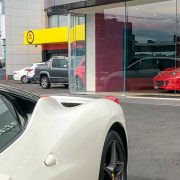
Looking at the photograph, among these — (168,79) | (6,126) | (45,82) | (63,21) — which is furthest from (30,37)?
(6,126)

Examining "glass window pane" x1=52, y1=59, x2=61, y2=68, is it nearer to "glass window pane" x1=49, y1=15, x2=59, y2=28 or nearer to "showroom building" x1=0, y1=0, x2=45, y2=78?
"glass window pane" x1=49, y1=15, x2=59, y2=28

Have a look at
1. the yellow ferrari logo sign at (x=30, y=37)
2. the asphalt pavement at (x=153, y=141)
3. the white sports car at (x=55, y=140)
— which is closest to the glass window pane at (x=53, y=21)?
the yellow ferrari logo sign at (x=30, y=37)

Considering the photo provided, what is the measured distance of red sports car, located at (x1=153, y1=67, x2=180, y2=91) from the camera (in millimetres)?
13141

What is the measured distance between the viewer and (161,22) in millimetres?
13875

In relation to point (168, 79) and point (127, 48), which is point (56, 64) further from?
point (168, 79)

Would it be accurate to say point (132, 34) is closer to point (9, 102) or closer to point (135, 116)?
point (135, 116)

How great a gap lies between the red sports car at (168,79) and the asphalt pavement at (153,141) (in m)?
2.90

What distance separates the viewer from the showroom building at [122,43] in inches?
526

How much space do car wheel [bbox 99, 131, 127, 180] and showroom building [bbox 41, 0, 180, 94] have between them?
32.8ft

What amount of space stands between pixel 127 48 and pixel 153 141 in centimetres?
874

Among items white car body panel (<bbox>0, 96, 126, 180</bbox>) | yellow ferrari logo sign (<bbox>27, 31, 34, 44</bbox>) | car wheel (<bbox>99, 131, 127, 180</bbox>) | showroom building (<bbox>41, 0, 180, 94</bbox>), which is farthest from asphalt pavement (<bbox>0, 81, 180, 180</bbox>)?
yellow ferrari logo sign (<bbox>27, 31, 34, 44</bbox>)

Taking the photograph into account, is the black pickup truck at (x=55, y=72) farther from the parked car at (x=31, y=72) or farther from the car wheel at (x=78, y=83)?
the parked car at (x=31, y=72)

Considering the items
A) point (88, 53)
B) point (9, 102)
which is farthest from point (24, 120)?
point (88, 53)

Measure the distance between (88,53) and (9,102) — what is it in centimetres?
1280
